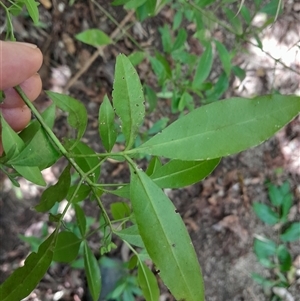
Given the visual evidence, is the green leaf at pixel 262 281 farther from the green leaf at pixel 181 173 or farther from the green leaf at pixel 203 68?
the green leaf at pixel 181 173

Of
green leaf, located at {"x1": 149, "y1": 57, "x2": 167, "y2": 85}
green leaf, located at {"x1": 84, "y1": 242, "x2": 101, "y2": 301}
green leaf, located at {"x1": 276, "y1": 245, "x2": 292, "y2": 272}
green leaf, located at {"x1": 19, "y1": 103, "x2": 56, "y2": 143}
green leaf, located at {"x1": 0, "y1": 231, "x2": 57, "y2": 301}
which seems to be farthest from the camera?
green leaf, located at {"x1": 276, "y1": 245, "x2": 292, "y2": 272}

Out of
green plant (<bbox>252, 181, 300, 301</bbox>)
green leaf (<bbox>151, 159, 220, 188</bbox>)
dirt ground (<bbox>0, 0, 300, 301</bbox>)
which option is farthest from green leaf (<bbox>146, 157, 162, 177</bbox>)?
green plant (<bbox>252, 181, 300, 301</bbox>)

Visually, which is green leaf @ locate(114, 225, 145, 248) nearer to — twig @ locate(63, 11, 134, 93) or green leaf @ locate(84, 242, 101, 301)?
green leaf @ locate(84, 242, 101, 301)

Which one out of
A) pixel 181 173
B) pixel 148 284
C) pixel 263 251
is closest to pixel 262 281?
pixel 263 251

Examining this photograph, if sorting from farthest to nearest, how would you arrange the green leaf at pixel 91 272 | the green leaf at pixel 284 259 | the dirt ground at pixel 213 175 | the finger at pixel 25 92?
1. the green leaf at pixel 284 259
2. the dirt ground at pixel 213 175
3. the finger at pixel 25 92
4. the green leaf at pixel 91 272

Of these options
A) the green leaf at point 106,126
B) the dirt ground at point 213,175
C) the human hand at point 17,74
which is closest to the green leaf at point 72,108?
the green leaf at point 106,126

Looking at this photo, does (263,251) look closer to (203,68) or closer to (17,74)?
(203,68)

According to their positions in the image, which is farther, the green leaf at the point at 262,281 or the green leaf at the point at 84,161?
the green leaf at the point at 262,281

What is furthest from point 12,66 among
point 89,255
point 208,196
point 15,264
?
point 208,196
